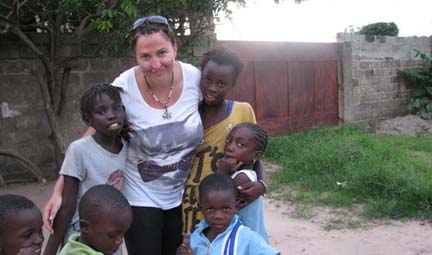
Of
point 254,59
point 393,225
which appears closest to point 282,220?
point 393,225

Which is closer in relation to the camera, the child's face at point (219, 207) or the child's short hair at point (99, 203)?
the child's short hair at point (99, 203)

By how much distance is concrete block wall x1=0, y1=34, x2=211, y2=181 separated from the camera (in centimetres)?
557

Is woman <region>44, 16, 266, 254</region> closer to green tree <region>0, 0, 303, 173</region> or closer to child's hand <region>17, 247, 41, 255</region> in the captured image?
child's hand <region>17, 247, 41, 255</region>

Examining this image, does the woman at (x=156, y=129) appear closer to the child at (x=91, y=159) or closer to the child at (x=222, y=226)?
the child at (x=91, y=159)

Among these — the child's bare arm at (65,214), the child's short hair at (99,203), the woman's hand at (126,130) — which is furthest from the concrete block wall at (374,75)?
the child's short hair at (99,203)

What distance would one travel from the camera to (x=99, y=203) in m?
1.60

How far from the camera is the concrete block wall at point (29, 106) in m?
5.57

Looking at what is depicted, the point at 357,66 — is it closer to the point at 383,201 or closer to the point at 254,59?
the point at 254,59

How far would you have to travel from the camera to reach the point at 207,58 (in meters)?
2.11

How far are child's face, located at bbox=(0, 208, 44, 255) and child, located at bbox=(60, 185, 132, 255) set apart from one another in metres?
0.14

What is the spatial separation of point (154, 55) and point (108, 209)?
700 mm

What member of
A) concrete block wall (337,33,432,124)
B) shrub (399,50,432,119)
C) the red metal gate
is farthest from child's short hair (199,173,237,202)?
shrub (399,50,432,119)

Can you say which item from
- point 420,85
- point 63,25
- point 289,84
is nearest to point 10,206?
point 63,25

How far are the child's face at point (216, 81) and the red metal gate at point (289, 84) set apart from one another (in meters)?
5.83
